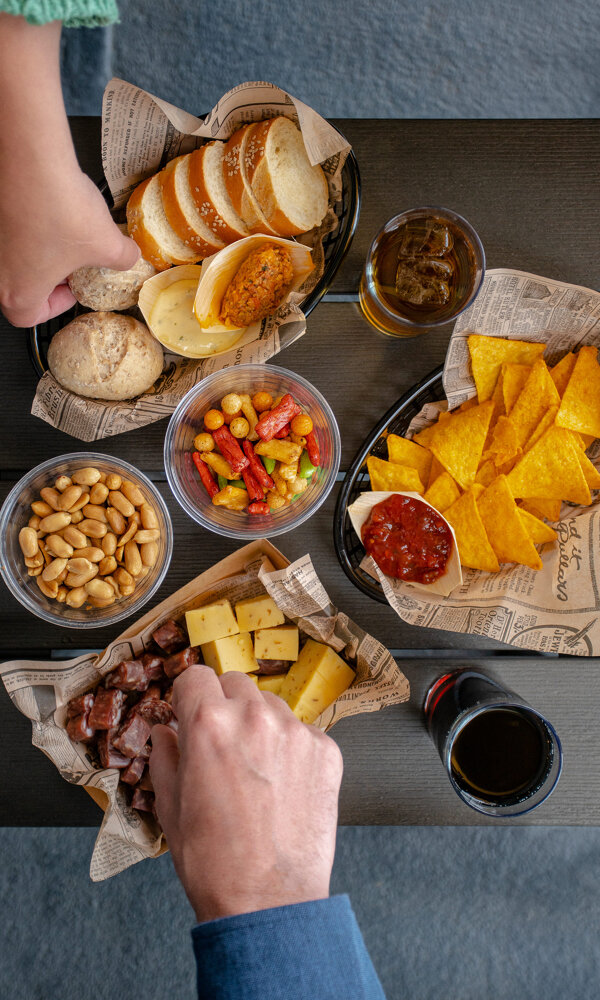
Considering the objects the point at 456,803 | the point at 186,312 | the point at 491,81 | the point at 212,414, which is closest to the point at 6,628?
the point at 212,414

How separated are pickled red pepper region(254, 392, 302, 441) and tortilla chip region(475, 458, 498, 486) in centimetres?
33

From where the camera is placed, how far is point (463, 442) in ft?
3.75

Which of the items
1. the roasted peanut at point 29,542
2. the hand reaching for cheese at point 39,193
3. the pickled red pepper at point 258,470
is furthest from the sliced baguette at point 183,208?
the roasted peanut at point 29,542

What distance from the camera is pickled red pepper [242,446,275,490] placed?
3.83ft

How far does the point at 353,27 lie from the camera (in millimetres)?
1771

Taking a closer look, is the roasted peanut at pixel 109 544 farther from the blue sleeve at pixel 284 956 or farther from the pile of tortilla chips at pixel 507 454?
the blue sleeve at pixel 284 956

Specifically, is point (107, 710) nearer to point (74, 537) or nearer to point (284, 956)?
point (74, 537)

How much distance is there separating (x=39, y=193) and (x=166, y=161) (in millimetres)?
372

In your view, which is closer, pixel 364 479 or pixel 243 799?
pixel 243 799

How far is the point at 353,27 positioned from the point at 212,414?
1273 millimetres

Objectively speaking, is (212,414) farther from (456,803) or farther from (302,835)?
(456,803)

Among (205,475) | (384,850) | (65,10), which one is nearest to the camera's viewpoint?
(65,10)

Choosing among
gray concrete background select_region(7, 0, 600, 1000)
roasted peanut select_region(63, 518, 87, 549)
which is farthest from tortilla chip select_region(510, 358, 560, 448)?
gray concrete background select_region(7, 0, 600, 1000)

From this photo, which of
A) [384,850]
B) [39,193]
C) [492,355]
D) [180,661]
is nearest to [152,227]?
[39,193]
